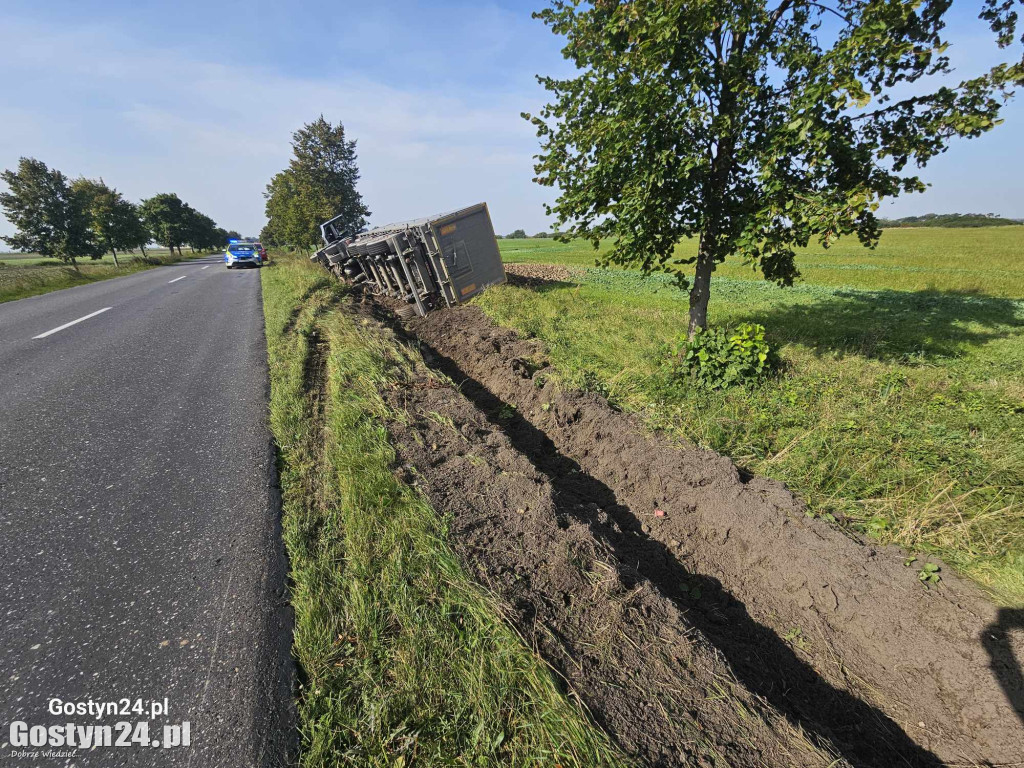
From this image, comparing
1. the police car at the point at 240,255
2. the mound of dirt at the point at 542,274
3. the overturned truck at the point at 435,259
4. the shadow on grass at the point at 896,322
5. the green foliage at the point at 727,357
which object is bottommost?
the shadow on grass at the point at 896,322

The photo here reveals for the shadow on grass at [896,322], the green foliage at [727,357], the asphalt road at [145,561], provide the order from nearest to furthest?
the asphalt road at [145,561] < the green foliage at [727,357] < the shadow on grass at [896,322]

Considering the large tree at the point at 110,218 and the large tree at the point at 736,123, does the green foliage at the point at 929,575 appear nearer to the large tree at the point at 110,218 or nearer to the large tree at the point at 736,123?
the large tree at the point at 736,123

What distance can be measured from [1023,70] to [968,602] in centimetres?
467

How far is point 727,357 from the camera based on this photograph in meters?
4.86

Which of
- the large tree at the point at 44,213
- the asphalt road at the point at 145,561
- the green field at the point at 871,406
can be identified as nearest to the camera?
the asphalt road at the point at 145,561

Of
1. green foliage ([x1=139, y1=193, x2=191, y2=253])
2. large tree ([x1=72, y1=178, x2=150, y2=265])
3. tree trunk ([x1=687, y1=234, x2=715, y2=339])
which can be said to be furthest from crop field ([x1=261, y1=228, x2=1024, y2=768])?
green foliage ([x1=139, y1=193, x2=191, y2=253])

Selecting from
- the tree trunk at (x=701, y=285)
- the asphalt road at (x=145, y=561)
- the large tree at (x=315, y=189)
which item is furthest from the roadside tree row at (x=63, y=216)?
the tree trunk at (x=701, y=285)

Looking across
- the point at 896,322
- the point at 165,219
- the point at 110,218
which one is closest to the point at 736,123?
Answer: the point at 896,322

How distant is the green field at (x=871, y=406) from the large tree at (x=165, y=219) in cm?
5749

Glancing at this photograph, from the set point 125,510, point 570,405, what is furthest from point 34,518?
point 570,405

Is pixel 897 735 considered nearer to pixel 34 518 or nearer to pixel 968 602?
pixel 968 602

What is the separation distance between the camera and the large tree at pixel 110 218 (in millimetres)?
31391

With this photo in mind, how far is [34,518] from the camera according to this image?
8.32ft

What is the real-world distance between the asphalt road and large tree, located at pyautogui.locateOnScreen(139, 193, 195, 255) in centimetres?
5798
